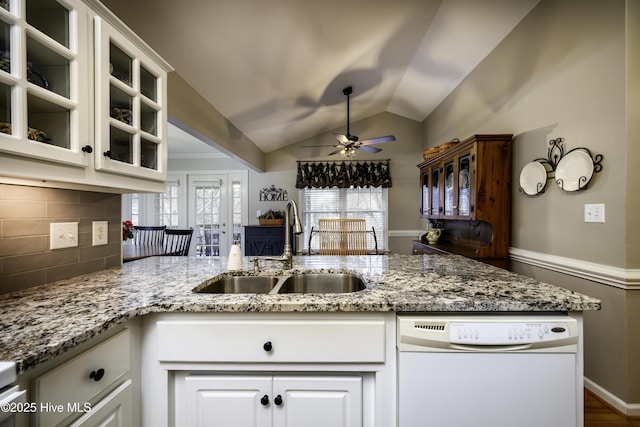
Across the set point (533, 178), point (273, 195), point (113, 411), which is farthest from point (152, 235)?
point (533, 178)

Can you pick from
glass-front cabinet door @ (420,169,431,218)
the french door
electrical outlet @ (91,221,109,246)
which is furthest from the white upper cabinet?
the french door

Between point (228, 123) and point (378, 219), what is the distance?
313 cm

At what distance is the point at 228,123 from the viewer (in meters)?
3.56

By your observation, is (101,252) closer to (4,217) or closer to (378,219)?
(4,217)

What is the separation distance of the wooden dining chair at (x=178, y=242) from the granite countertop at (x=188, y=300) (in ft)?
8.49

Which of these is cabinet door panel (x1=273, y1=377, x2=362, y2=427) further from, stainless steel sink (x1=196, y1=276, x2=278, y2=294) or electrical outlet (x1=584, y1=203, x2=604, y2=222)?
electrical outlet (x1=584, y1=203, x2=604, y2=222)

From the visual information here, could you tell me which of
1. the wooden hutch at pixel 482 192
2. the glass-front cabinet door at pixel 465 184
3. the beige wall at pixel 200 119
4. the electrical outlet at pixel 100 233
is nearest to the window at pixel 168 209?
the beige wall at pixel 200 119

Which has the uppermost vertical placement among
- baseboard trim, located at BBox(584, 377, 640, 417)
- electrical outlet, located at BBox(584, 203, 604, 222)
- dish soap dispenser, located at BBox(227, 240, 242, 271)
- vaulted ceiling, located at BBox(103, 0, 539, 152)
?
vaulted ceiling, located at BBox(103, 0, 539, 152)

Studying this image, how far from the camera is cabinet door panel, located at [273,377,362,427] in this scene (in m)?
0.96

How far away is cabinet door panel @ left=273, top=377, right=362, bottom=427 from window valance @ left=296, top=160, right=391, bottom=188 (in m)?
4.36

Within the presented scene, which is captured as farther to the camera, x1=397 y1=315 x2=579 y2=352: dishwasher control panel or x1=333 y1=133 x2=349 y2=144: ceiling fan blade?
x1=333 y1=133 x2=349 y2=144: ceiling fan blade

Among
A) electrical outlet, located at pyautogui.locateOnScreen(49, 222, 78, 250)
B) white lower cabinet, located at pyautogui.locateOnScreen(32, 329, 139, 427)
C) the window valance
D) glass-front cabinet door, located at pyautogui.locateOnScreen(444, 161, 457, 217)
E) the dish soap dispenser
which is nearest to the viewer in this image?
white lower cabinet, located at pyautogui.locateOnScreen(32, 329, 139, 427)

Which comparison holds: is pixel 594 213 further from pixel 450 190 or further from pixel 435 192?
pixel 435 192

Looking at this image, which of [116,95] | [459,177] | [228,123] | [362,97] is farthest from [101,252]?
[362,97]
